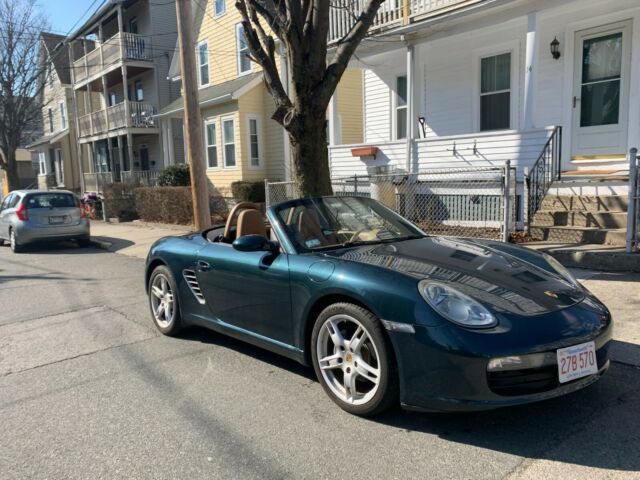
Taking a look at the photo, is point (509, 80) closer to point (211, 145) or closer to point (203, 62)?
point (211, 145)

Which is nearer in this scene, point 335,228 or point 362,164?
point 335,228

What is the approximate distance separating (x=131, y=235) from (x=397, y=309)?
1293 cm

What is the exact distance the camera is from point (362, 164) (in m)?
12.8

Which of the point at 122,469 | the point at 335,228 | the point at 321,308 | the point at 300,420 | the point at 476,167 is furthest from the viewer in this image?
the point at 476,167

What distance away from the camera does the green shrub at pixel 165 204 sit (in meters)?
15.2

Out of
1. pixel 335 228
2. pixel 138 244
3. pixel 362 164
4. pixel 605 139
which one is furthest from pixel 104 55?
pixel 335 228

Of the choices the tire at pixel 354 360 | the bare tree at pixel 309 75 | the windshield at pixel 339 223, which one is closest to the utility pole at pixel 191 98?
the bare tree at pixel 309 75

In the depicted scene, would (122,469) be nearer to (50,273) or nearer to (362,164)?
(50,273)

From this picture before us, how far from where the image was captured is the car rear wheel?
5.00 meters

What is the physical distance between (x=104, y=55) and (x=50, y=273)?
2049 cm

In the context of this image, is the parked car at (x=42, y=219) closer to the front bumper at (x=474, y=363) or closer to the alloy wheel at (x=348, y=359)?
the alloy wheel at (x=348, y=359)

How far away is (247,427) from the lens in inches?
125

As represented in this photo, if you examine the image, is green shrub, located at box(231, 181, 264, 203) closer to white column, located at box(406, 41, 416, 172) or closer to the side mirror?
white column, located at box(406, 41, 416, 172)

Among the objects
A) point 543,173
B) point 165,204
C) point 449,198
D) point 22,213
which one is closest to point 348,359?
point 543,173
